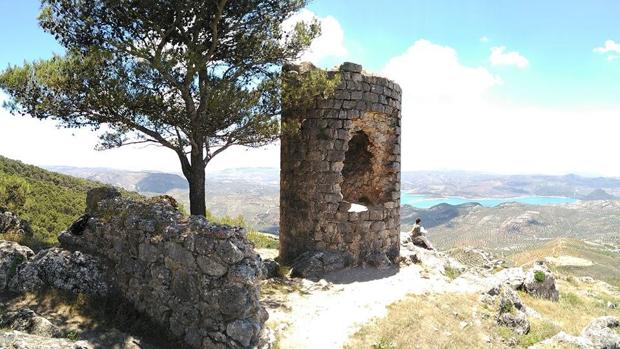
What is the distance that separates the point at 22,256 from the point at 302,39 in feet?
25.0

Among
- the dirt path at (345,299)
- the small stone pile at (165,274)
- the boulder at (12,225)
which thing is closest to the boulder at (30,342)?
the small stone pile at (165,274)

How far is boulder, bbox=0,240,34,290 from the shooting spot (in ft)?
21.2

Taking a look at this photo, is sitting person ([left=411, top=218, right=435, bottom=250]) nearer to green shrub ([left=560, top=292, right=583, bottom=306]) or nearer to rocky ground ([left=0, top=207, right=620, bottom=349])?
rocky ground ([left=0, top=207, right=620, bottom=349])

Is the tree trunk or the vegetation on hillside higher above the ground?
the tree trunk

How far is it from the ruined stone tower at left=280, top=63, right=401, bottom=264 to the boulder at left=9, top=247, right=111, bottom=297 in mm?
5749

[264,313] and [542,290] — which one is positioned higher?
[264,313]

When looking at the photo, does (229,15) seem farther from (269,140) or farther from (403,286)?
(403,286)

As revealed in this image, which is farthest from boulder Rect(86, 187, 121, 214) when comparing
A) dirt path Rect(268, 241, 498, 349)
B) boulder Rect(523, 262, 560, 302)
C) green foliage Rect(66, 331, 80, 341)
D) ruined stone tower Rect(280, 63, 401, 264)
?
boulder Rect(523, 262, 560, 302)

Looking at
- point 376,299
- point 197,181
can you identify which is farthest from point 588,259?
point 197,181

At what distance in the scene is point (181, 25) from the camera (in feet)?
31.8

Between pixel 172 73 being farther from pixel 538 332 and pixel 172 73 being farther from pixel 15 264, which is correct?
pixel 538 332

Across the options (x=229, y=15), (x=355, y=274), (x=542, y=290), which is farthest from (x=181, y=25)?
(x=542, y=290)

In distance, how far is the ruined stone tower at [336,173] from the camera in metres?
11.7

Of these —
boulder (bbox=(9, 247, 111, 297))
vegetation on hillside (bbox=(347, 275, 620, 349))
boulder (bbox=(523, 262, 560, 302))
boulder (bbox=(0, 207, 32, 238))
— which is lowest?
boulder (bbox=(523, 262, 560, 302))
